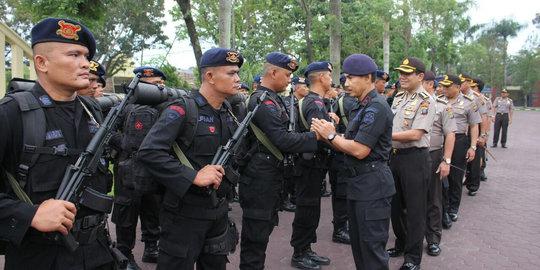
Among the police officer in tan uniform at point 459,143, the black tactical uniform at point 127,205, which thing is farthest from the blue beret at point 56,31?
the police officer in tan uniform at point 459,143

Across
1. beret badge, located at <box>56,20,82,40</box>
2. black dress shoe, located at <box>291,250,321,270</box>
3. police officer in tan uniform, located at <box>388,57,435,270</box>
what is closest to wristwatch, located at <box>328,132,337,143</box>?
police officer in tan uniform, located at <box>388,57,435,270</box>

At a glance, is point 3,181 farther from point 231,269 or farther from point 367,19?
point 367,19

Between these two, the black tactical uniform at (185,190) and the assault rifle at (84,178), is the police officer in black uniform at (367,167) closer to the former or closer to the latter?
the black tactical uniform at (185,190)

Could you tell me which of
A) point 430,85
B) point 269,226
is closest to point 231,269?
point 269,226

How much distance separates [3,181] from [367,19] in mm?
16502

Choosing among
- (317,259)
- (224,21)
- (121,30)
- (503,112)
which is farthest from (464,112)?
(121,30)

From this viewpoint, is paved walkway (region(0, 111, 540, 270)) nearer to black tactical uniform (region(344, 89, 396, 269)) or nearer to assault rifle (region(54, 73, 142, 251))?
black tactical uniform (region(344, 89, 396, 269))

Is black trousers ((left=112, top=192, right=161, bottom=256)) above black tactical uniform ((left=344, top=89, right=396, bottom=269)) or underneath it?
underneath

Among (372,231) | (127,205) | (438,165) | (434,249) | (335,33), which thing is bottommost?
(434,249)

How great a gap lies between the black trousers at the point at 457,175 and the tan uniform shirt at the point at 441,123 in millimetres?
1490

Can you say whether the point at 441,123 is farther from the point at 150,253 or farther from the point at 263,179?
the point at 150,253

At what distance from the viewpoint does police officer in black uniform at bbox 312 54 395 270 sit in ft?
10.2

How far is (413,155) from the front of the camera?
4.12 m

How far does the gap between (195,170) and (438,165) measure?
11.9ft
